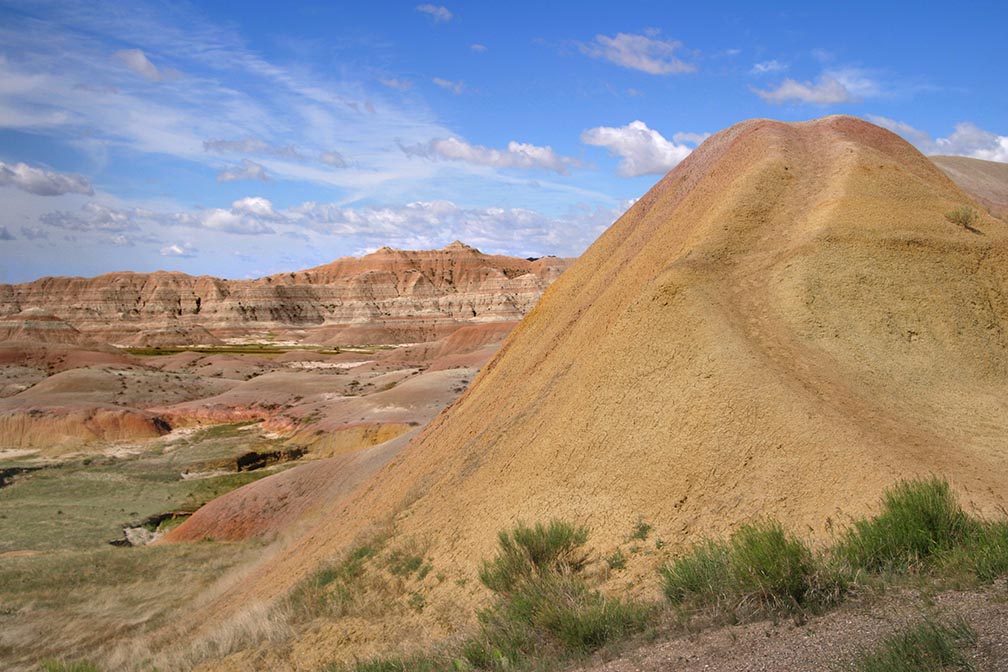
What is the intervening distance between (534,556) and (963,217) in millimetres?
10191

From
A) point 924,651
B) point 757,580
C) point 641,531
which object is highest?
point 924,651

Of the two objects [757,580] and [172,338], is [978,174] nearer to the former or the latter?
[757,580]

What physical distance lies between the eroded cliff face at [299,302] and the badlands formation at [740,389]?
4055 inches

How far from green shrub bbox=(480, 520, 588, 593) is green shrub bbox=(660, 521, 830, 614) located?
6.62ft

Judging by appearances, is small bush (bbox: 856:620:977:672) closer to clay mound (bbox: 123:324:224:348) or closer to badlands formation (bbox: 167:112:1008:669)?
badlands formation (bbox: 167:112:1008:669)

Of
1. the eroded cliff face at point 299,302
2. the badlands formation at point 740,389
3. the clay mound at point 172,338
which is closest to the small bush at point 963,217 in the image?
the badlands formation at point 740,389

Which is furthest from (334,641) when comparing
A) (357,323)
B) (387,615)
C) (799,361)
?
(357,323)

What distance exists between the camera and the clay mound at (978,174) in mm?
47594

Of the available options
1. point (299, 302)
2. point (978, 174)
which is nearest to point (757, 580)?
point (978, 174)

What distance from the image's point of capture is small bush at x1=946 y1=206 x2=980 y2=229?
1322 cm

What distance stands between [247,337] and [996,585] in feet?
419

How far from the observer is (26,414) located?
42906 mm

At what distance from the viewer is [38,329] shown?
82812mm

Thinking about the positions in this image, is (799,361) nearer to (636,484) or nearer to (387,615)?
(636,484)
